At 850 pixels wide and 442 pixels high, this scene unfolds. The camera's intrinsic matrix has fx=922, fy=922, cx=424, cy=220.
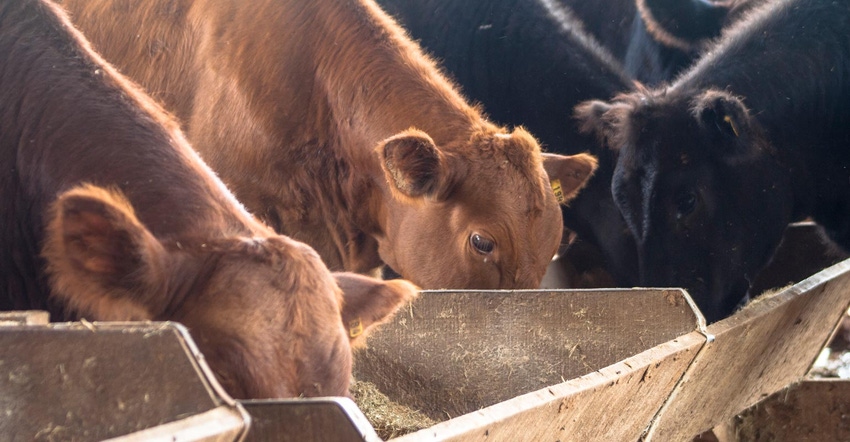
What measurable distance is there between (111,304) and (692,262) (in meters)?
3.30

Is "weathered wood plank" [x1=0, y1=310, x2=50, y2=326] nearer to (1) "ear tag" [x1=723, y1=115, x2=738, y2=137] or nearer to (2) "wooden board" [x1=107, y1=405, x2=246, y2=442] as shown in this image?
(2) "wooden board" [x1=107, y1=405, x2=246, y2=442]

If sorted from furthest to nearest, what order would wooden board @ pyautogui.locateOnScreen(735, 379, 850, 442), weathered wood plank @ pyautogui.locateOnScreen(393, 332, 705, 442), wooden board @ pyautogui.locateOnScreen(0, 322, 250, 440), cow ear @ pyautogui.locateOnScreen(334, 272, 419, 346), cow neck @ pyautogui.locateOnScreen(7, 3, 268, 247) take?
wooden board @ pyautogui.locateOnScreen(735, 379, 850, 442)
cow ear @ pyautogui.locateOnScreen(334, 272, 419, 346)
cow neck @ pyautogui.locateOnScreen(7, 3, 268, 247)
weathered wood plank @ pyautogui.locateOnScreen(393, 332, 705, 442)
wooden board @ pyautogui.locateOnScreen(0, 322, 250, 440)

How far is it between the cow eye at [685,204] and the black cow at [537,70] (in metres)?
0.57

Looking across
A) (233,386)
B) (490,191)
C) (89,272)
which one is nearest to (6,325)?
(89,272)

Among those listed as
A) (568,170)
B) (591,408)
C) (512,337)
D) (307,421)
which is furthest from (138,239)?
(568,170)

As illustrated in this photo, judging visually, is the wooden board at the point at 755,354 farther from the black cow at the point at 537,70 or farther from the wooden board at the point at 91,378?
the wooden board at the point at 91,378

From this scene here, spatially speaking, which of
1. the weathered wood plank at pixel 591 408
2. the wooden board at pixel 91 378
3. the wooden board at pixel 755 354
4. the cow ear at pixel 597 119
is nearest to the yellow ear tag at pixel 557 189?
the cow ear at pixel 597 119

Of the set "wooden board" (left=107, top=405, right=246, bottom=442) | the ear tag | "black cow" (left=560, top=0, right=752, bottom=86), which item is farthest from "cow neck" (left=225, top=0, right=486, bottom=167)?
"black cow" (left=560, top=0, right=752, bottom=86)

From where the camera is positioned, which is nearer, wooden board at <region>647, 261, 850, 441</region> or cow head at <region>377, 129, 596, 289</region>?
wooden board at <region>647, 261, 850, 441</region>

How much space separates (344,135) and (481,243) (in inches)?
30.0

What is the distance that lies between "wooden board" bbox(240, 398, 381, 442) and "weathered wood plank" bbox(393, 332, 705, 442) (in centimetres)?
16

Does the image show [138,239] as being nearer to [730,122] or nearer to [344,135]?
[344,135]

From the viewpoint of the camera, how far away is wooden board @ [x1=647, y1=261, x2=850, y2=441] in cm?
287

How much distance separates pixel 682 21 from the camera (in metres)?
6.33
